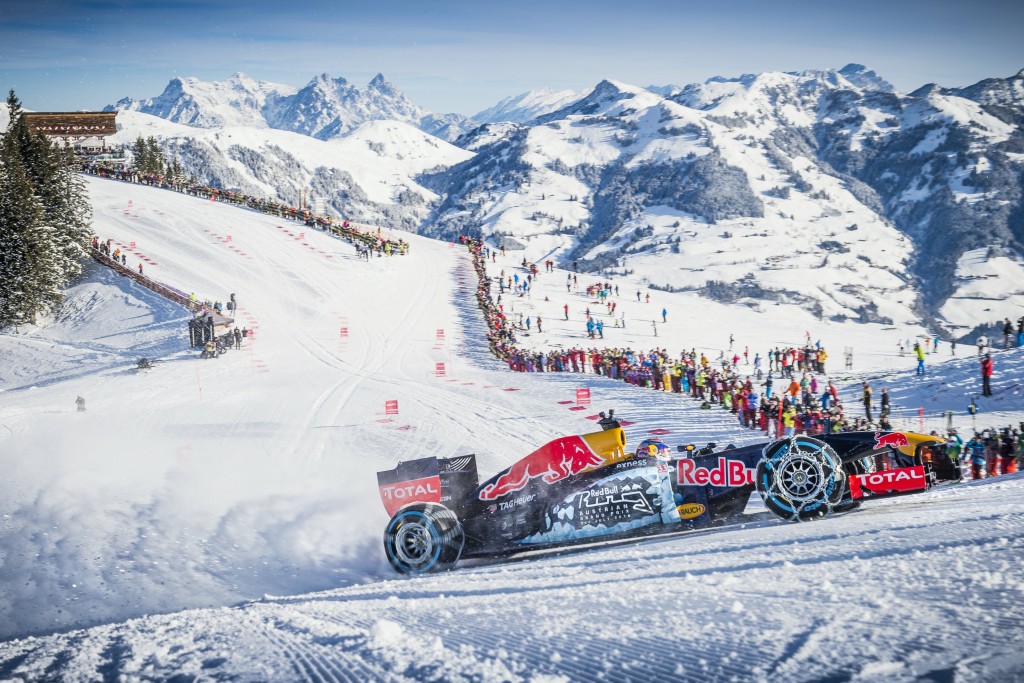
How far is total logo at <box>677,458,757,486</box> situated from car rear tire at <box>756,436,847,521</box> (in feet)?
0.79

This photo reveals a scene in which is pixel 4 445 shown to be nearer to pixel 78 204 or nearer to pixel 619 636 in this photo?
pixel 619 636

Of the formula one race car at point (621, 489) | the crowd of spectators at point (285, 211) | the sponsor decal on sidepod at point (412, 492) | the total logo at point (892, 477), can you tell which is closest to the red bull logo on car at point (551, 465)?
the formula one race car at point (621, 489)

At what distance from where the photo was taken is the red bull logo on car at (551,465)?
9.95m

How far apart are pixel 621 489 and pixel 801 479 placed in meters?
2.29

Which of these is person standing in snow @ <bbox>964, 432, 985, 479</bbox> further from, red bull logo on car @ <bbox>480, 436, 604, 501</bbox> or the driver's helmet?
red bull logo on car @ <bbox>480, 436, 604, 501</bbox>

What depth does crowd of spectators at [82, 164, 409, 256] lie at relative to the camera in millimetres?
54312

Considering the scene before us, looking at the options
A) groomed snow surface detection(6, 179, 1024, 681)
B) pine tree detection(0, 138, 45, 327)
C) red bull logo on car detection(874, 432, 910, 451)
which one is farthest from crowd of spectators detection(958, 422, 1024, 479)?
pine tree detection(0, 138, 45, 327)

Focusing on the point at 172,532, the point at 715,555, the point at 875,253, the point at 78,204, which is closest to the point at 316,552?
the point at 172,532

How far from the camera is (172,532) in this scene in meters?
→ 10.8

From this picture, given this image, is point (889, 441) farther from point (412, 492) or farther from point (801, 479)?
point (412, 492)

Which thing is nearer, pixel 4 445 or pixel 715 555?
pixel 715 555

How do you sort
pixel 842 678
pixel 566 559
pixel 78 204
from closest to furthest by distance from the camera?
pixel 842 678, pixel 566 559, pixel 78 204

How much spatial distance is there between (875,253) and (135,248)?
186853 millimetres

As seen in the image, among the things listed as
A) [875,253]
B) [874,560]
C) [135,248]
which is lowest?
[874,560]
